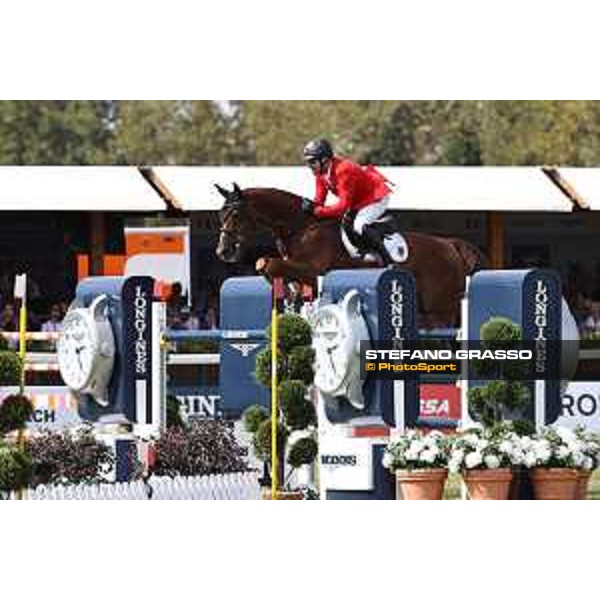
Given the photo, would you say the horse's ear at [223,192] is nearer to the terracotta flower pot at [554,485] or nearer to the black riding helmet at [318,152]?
the black riding helmet at [318,152]

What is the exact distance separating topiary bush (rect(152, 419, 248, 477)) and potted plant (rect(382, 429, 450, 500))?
0.88 m

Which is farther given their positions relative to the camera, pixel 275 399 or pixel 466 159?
pixel 466 159

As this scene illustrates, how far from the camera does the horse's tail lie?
12.8 m

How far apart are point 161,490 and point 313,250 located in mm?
1424

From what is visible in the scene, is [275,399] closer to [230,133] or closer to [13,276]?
[13,276]

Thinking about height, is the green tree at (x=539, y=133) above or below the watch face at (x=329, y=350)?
above

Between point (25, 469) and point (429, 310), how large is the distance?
213 cm

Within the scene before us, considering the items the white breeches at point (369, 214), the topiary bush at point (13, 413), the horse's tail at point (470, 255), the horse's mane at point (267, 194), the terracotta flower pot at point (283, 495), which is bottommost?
the terracotta flower pot at point (283, 495)

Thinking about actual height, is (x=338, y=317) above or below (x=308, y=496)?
above

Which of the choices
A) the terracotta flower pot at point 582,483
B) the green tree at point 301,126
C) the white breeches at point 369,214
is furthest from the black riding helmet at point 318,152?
the green tree at point 301,126

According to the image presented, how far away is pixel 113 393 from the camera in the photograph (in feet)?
42.2

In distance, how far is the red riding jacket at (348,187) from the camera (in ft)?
42.0

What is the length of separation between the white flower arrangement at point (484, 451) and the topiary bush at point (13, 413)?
2107mm

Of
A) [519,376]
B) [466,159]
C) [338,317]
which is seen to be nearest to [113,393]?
[338,317]
